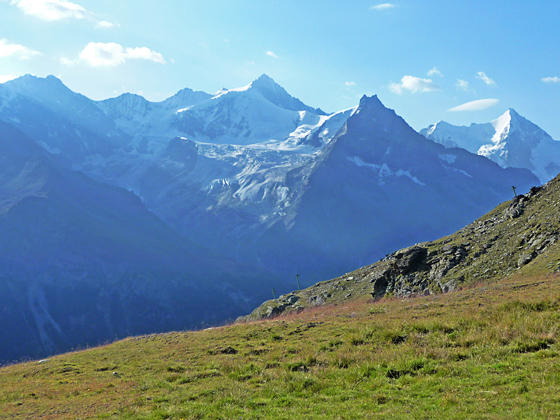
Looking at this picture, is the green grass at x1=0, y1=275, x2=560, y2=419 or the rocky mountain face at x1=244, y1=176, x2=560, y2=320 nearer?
the green grass at x1=0, y1=275, x2=560, y2=419

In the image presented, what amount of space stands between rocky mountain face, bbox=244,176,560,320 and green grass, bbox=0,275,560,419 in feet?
69.1

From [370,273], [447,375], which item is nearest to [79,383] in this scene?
[447,375]

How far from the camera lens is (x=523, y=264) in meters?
49.2

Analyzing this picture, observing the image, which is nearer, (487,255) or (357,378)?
(357,378)

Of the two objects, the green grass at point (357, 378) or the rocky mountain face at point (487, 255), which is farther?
the rocky mountain face at point (487, 255)

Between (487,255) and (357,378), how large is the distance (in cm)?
4440

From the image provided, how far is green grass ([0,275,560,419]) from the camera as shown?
14.3 meters

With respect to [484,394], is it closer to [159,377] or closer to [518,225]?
[159,377]

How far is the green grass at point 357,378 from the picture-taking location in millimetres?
14281

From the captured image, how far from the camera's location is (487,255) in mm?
55875

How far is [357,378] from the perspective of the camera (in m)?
17.8

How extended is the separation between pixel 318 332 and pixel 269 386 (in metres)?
13.0

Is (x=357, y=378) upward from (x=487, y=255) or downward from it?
downward

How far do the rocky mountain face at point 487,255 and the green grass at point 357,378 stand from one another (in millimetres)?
21053
